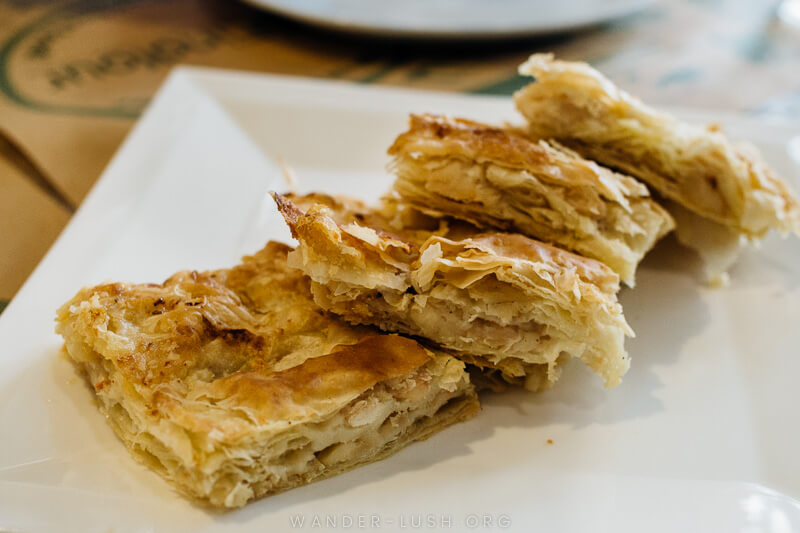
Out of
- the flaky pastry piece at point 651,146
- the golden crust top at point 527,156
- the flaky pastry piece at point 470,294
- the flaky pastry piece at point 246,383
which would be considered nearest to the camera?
the flaky pastry piece at point 246,383

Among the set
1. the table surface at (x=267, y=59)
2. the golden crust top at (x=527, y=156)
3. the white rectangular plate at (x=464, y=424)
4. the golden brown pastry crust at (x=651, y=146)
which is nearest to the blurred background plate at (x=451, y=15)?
the table surface at (x=267, y=59)

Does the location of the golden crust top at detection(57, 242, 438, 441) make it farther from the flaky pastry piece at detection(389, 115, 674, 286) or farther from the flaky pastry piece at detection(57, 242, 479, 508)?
the flaky pastry piece at detection(389, 115, 674, 286)

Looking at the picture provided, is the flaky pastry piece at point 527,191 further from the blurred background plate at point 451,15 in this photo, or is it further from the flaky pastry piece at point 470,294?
the blurred background plate at point 451,15

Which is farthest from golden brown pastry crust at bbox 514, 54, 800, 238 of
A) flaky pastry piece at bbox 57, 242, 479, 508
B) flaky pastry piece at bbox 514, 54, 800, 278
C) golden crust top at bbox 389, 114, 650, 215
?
flaky pastry piece at bbox 57, 242, 479, 508

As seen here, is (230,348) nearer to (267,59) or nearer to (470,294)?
(470,294)

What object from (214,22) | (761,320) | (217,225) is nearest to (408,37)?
(214,22)

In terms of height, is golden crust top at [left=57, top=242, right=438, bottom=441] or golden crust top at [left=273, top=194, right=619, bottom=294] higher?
golden crust top at [left=273, top=194, right=619, bottom=294]

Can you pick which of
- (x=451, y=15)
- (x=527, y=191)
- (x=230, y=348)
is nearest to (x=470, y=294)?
(x=527, y=191)
